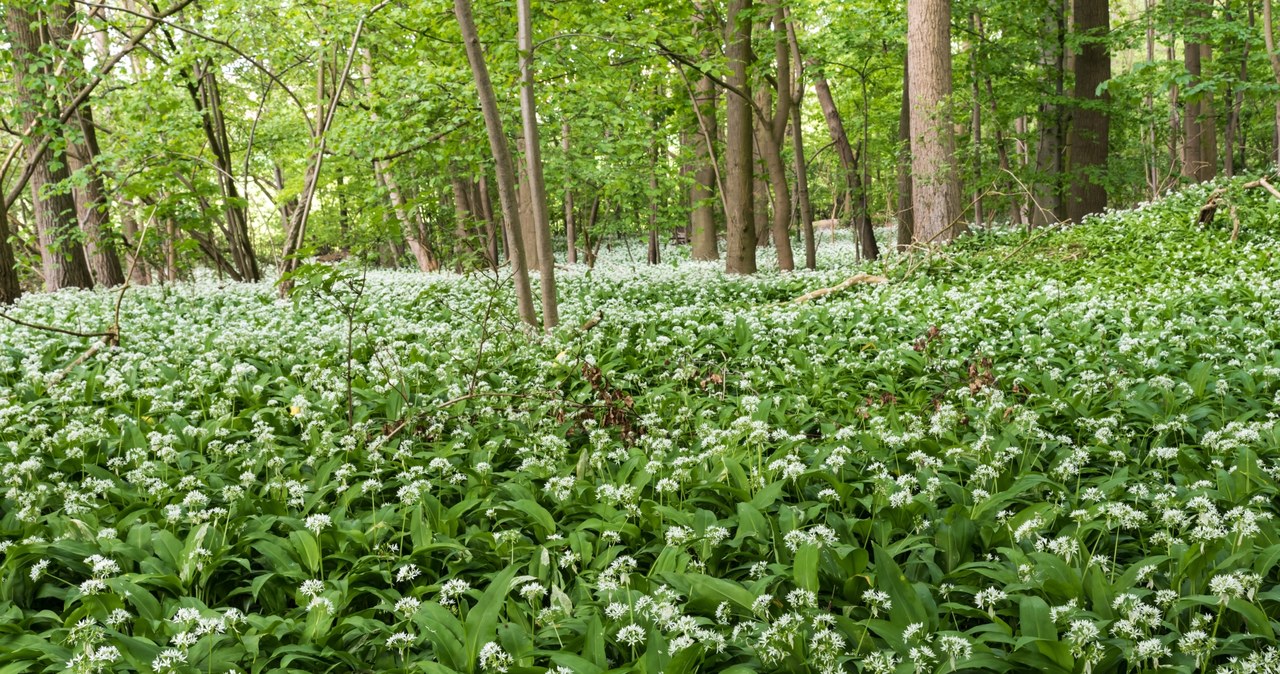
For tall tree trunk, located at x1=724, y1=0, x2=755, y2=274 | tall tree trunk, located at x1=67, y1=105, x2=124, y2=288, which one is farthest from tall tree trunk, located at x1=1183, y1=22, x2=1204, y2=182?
tall tree trunk, located at x1=67, y1=105, x2=124, y2=288

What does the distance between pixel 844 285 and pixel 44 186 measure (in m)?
9.64

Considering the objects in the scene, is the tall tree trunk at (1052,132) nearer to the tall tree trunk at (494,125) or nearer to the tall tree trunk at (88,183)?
the tall tree trunk at (494,125)

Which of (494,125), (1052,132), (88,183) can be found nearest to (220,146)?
(88,183)

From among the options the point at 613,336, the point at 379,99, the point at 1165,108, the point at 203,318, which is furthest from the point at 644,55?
the point at 1165,108

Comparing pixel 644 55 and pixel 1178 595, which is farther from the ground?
pixel 644 55

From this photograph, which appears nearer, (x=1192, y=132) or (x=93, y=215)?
(x=93, y=215)

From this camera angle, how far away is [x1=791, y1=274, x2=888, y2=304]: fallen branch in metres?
8.64

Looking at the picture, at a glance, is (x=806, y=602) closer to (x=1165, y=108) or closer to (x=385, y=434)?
(x=385, y=434)

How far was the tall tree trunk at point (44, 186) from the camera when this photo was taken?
8.62 meters

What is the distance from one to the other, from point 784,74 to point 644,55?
347 cm

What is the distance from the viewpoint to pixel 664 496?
3.55 metres

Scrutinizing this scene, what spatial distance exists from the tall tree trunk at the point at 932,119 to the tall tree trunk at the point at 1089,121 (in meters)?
3.82

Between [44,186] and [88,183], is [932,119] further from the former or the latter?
[44,186]

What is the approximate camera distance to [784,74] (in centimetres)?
1226
